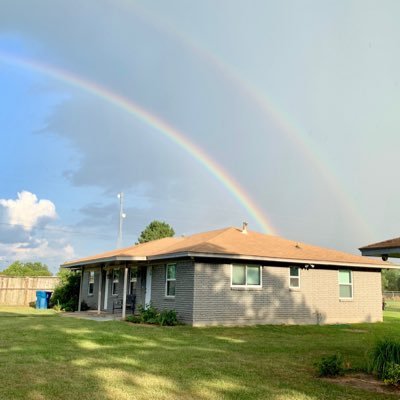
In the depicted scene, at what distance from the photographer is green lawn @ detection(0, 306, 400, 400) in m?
6.65

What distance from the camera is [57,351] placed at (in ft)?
33.3

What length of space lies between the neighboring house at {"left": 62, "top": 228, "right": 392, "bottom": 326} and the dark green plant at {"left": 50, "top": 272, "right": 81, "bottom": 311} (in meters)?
6.03

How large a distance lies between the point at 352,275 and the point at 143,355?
1430 cm

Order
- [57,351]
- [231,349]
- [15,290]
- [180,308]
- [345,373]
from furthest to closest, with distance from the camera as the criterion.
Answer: [15,290] → [180,308] → [231,349] → [57,351] → [345,373]

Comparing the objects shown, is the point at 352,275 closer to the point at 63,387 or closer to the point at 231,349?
the point at 231,349

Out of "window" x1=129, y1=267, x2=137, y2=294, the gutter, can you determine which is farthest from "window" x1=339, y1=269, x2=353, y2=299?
"window" x1=129, y1=267, x2=137, y2=294

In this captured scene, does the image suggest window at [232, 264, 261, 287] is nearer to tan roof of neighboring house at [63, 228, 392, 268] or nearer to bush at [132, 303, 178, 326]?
tan roof of neighboring house at [63, 228, 392, 268]

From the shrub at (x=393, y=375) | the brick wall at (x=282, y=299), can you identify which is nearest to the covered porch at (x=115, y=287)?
the brick wall at (x=282, y=299)

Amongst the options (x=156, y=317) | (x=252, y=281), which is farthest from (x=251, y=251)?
(x=156, y=317)

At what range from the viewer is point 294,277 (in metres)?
19.9

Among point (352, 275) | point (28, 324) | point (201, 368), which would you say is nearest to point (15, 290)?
point (28, 324)

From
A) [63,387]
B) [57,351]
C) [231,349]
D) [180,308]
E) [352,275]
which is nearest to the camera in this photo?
[63,387]

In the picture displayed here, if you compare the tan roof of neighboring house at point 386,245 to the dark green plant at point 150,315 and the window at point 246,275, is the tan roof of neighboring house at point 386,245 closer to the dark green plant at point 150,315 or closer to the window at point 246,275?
the window at point 246,275

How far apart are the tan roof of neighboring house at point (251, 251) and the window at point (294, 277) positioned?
647mm
